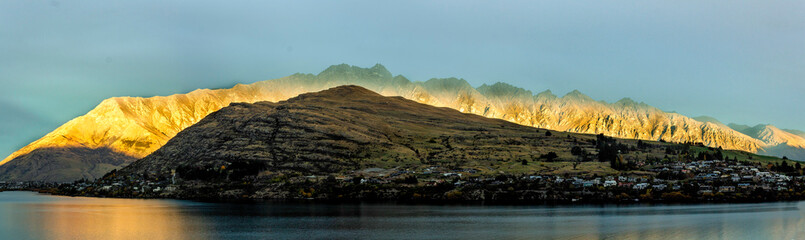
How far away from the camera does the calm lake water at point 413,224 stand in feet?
270

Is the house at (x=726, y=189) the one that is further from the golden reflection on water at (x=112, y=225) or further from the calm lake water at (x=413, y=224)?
the golden reflection on water at (x=112, y=225)

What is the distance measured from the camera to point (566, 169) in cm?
19988

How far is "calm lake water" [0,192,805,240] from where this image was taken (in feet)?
270

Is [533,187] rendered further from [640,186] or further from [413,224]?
[413,224]

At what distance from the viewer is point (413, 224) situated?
319 ft

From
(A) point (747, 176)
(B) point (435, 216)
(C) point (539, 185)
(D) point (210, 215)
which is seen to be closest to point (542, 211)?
(B) point (435, 216)

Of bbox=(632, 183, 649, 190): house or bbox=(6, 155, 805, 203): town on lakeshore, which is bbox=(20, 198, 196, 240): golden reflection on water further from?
bbox=(632, 183, 649, 190): house

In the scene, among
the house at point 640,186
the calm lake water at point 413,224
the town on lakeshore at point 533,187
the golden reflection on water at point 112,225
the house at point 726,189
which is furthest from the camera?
the house at point 640,186

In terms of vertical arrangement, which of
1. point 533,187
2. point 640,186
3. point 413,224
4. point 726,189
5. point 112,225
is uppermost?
point 640,186

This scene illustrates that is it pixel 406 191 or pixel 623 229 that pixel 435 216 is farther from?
pixel 406 191

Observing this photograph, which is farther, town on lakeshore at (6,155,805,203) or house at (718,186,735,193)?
house at (718,186,735,193)

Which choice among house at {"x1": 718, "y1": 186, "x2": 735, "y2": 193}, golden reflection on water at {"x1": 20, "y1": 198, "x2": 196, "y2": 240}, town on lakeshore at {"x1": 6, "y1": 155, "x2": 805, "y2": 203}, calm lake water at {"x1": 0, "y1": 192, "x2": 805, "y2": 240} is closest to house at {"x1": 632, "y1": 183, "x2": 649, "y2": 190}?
town on lakeshore at {"x1": 6, "y1": 155, "x2": 805, "y2": 203}

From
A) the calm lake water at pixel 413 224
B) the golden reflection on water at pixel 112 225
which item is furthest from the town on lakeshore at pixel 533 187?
the golden reflection on water at pixel 112 225

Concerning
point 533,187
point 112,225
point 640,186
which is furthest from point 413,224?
point 640,186
